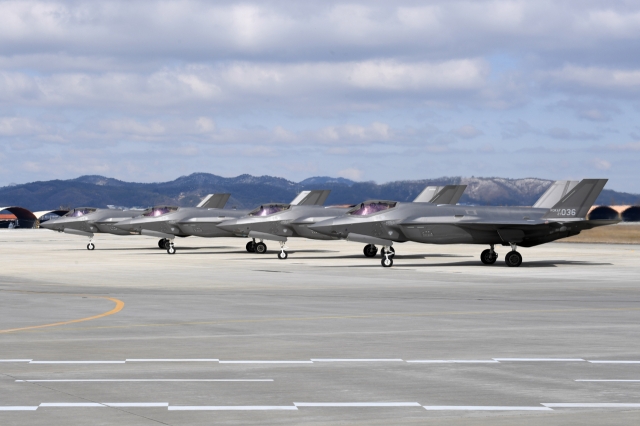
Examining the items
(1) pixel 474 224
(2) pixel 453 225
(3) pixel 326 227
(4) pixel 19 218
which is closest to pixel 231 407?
(1) pixel 474 224

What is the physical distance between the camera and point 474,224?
41.3 metres

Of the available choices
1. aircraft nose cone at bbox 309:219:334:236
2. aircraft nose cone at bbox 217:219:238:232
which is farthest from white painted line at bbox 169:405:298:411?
aircraft nose cone at bbox 217:219:238:232

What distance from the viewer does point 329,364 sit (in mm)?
13312

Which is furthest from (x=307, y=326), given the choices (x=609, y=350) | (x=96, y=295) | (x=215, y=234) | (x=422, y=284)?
(x=215, y=234)

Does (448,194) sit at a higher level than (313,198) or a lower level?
higher

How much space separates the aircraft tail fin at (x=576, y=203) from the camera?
42094 mm

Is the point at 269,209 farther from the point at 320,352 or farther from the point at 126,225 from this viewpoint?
the point at 320,352

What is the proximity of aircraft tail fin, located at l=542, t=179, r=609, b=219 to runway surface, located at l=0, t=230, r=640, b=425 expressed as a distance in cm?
1042

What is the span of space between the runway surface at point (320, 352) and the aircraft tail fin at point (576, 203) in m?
10.4

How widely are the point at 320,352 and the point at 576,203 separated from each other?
29940 mm

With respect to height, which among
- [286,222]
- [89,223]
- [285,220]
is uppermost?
[285,220]

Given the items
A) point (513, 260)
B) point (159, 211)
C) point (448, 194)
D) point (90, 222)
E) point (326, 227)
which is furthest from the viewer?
point (90, 222)

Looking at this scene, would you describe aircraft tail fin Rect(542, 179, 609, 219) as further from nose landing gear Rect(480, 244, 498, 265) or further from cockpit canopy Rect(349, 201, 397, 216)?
cockpit canopy Rect(349, 201, 397, 216)

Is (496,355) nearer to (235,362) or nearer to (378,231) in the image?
(235,362)
